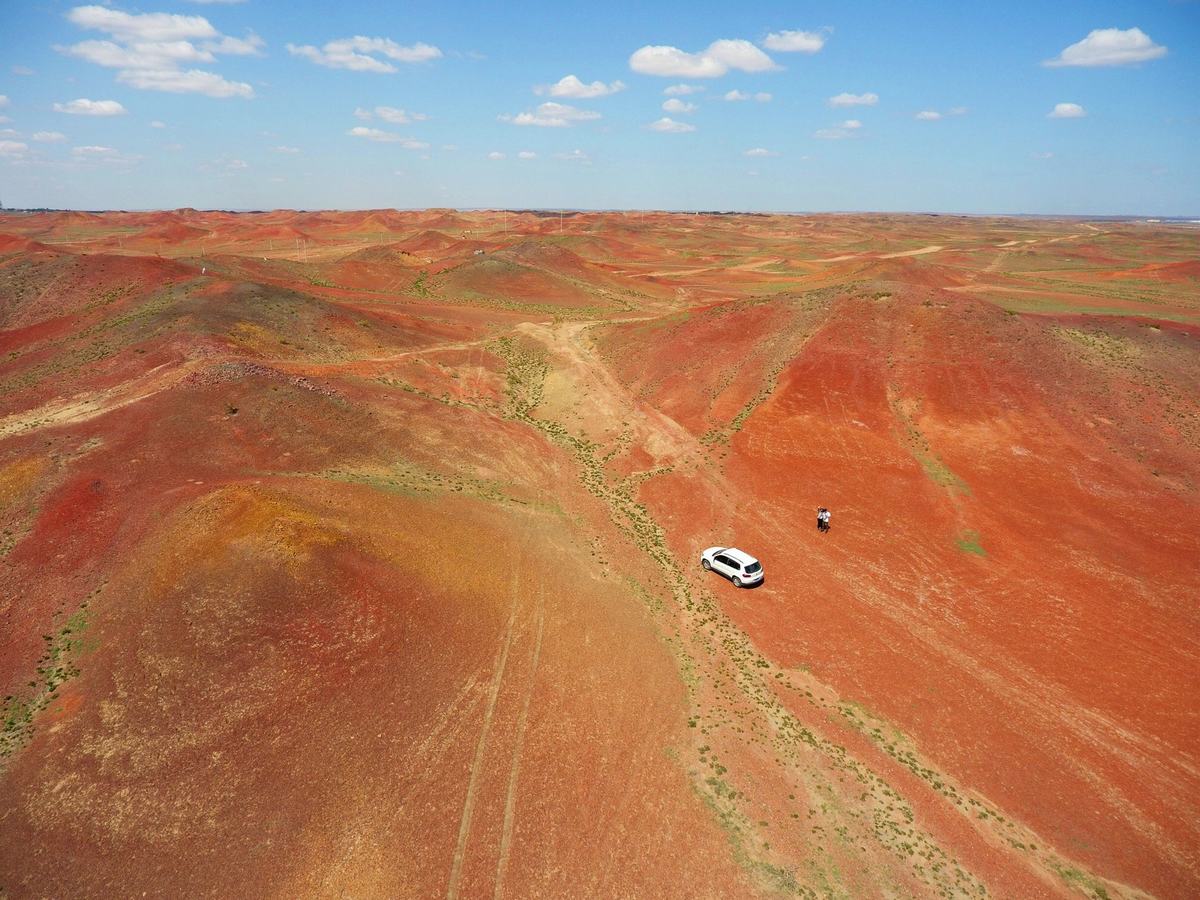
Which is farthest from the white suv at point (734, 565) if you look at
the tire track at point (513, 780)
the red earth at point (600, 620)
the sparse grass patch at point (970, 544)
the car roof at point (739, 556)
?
the sparse grass patch at point (970, 544)

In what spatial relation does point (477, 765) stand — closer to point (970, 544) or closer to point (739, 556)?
point (739, 556)

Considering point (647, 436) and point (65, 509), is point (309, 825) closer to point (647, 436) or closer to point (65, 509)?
point (65, 509)

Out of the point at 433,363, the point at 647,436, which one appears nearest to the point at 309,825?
the point at 647,436

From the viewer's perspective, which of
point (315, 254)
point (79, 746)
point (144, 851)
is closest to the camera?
point (144, 851)

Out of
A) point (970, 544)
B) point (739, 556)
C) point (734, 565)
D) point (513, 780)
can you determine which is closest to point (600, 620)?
point (734, 565)

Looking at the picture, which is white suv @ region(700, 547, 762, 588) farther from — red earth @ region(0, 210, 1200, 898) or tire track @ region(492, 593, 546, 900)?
tire track @ region(492, 593, 546, 900)

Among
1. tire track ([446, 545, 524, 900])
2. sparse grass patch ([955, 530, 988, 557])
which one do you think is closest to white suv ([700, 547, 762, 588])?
Result: tire track ([446, 545, 524, 900])

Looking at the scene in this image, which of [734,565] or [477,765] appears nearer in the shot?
[477,765]
